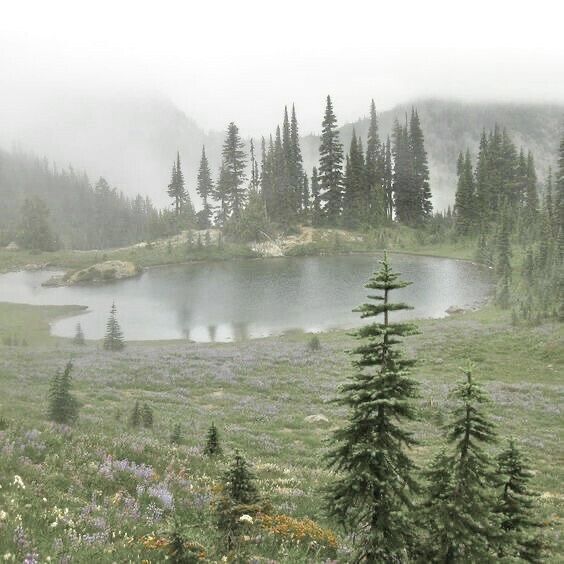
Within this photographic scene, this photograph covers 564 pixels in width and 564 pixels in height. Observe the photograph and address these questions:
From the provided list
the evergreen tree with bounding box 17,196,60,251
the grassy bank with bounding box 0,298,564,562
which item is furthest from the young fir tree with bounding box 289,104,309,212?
the grassy bank with bounding box 0,298,564,562

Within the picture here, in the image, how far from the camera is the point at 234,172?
428 ft

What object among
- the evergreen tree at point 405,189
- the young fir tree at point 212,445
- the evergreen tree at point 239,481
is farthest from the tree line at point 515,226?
the evergreen tree at point 239,481

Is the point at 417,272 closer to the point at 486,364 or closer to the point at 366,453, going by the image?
the point at 486,364

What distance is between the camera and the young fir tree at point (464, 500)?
20.7 feet

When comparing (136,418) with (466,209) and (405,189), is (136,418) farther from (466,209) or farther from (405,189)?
(405,189)

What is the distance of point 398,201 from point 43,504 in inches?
5168

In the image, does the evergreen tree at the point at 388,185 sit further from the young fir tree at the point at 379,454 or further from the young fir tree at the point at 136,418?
the young fir tree at the point at 379,454

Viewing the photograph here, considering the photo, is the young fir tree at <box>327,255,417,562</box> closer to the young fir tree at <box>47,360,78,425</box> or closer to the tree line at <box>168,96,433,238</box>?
the young fir tree at <box>47,360,78,425</box>

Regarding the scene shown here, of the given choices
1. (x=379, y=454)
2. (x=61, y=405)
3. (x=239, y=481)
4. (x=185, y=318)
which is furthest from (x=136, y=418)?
(x=185, y=318)

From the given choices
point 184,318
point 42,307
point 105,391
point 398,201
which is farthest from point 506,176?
point 105,391

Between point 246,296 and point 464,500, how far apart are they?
2436 inches

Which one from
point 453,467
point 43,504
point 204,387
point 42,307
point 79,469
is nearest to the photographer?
point 453,467

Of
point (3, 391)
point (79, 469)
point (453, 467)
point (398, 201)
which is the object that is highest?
point (398, 201)

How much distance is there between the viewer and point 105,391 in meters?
26.8
